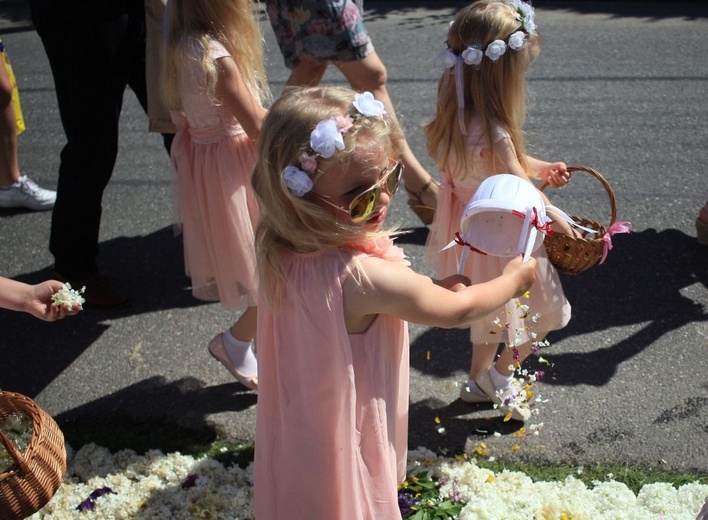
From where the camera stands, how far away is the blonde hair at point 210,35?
280cm

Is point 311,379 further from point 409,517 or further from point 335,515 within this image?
point 409,517

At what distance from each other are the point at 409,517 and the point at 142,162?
3.51 meters

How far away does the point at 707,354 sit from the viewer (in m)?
3.26

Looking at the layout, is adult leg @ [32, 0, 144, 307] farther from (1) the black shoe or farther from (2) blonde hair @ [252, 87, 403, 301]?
(2) blonde hair @ [252, 87, 403, 301]

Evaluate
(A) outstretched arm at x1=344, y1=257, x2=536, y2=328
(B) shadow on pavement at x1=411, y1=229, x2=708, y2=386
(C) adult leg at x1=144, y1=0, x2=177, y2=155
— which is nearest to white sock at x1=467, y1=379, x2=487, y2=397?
(B) shadow on pavement at x1=411, y1=229, x2=708, y2=386

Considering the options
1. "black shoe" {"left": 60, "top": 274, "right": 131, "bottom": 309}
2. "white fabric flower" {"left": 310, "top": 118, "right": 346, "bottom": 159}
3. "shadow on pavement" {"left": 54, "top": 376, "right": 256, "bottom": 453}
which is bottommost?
"shadow on pavement" {"left": 54, "top": 376, "right": 256, "bottom": 453}

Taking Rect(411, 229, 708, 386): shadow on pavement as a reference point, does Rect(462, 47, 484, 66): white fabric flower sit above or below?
above

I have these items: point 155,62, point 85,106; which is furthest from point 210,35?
point 85,106

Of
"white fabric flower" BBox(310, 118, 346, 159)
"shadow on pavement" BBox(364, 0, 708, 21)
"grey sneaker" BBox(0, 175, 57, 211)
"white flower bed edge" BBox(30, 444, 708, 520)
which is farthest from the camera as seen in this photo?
"shadow on pavement" BBox(364, 0, 708, 21)

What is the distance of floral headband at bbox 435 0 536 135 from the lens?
2617 millimetres

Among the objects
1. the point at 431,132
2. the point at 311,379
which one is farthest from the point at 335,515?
the point at 431,132

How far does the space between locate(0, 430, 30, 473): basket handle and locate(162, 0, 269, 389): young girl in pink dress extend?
1.11 metres

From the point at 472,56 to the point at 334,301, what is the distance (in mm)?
1149

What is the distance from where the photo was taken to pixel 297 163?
1852 millimetres
